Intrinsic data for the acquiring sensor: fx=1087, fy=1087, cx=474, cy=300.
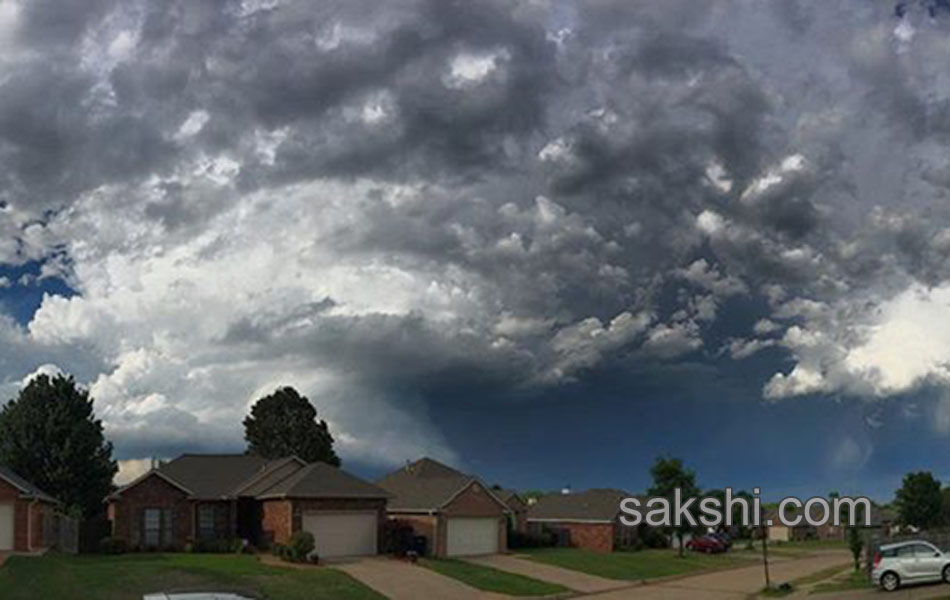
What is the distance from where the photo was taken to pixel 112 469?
7050 cm

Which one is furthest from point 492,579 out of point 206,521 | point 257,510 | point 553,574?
point 206,521

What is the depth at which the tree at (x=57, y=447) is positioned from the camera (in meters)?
67.8

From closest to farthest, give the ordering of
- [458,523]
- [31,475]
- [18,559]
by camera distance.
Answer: [18,559]
[458,523]
[31,475]

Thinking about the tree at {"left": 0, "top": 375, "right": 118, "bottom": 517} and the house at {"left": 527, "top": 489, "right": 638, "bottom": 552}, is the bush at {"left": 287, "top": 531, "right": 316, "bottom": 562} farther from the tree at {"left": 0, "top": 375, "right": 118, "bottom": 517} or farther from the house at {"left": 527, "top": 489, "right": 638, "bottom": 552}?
the house at {"left": 527, "top": 489, "right": 638, "bottom": 552}

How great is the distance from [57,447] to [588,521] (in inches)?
1388

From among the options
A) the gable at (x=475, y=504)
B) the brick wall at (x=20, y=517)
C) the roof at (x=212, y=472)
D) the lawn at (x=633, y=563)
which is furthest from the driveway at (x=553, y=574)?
the brick wall at (x=20, y=517)

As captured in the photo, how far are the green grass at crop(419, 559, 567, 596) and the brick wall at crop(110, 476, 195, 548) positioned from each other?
1300 cm

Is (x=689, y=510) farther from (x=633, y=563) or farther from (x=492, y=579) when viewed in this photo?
(x=492, y=579)

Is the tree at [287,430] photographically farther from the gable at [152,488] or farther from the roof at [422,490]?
the gable at [152,488]

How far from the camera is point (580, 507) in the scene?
254 feet

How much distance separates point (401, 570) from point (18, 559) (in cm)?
1604

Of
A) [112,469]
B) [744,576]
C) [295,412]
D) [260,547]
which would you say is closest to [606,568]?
[744,576]

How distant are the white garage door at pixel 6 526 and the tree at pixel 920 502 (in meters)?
74.1

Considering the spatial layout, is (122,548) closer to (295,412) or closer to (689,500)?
(689,500)
